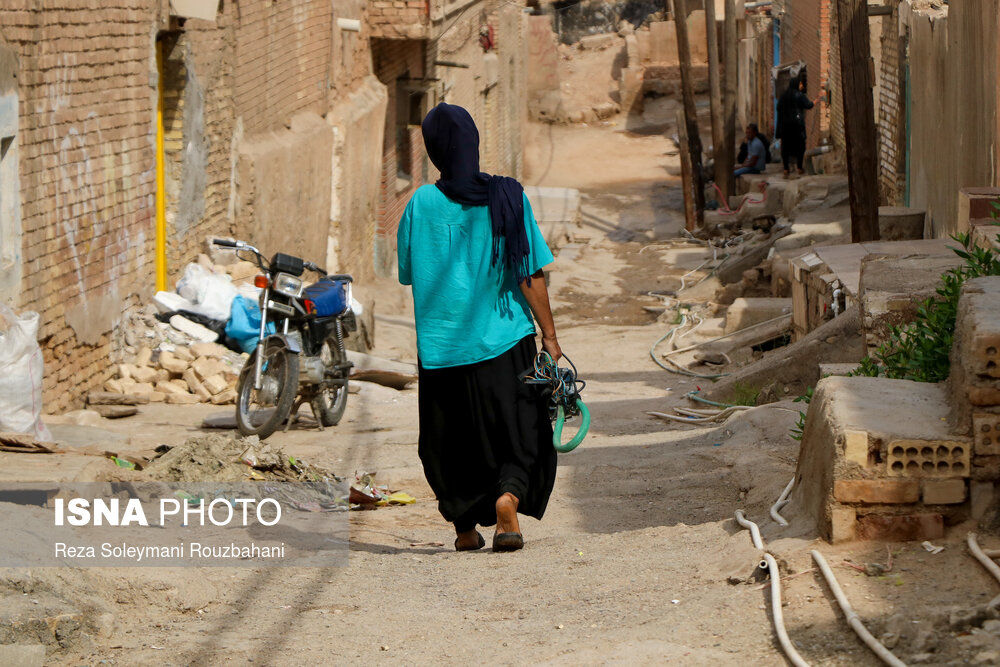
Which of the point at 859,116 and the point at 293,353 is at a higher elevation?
the point at 859,116

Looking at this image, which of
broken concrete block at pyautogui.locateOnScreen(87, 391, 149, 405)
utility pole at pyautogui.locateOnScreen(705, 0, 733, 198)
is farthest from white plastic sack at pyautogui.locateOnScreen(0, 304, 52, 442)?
utility pole at pyautogui.locateOnScreen(705, 0, 733, 198)

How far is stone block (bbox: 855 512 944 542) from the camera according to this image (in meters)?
3.40

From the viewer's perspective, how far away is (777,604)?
3.04 m

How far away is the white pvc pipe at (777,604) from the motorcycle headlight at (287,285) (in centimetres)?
396

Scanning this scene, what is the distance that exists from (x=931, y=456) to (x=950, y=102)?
7490 millimetres

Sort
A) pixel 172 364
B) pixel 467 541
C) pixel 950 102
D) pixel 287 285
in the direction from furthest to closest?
1. pixel 950 102
2. pixel 172 364
3. pixel 287 285
4. pixel 467 541

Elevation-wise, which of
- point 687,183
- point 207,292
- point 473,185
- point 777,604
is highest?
point 473,185

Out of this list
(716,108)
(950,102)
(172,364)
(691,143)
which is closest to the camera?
(172,364)

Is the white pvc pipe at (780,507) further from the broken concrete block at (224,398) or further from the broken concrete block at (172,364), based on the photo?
the broken concrete block at (172,364)

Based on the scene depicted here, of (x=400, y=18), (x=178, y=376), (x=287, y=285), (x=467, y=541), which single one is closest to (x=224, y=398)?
(x=178, y=376)

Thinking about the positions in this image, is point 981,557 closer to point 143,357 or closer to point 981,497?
point 981,497

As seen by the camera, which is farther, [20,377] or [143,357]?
[143,357]

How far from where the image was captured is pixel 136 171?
337 inches

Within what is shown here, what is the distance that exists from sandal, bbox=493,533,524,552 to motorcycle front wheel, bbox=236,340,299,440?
2845 millimetres
